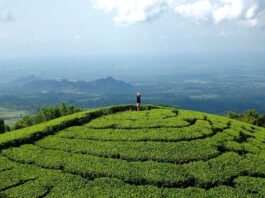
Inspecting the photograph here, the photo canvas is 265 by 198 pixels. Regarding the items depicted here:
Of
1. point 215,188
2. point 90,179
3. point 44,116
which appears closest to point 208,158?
point 215,188

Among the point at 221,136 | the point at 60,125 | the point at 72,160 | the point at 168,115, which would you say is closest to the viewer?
the point at 72,160

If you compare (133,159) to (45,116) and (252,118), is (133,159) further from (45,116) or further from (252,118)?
(252,118)

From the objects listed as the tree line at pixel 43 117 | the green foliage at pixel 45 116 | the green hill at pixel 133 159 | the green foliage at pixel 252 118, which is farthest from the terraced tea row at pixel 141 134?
the green foliage at pixel 252 118

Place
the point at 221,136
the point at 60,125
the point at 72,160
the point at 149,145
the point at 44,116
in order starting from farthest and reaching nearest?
the point at 44,116 → the point at 60,125 → the point at 221,136 → the point at 149,145 → the point at 72,160

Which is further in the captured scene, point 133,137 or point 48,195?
point 133,137

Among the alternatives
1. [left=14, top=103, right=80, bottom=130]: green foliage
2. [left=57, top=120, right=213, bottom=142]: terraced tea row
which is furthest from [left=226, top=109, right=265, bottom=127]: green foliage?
[left=57, top=120, right=213, bottom=142]: terraced tea row

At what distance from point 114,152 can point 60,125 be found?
839 centimetres

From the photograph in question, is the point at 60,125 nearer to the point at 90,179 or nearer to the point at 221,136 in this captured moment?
the point at 90,179

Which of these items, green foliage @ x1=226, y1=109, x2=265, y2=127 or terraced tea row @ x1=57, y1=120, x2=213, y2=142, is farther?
green foliage @ x1=226, y1=109, x2=265, y2=127

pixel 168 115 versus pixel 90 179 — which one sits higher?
pixel 168 115

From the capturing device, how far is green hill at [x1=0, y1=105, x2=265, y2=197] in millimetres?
24953

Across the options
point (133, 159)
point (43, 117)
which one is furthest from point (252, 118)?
point (133, 159)

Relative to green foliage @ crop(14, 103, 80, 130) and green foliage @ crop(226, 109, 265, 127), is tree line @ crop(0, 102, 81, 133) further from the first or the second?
green foliage @ crop(226, 109, 265, 127)

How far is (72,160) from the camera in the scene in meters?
28.5
